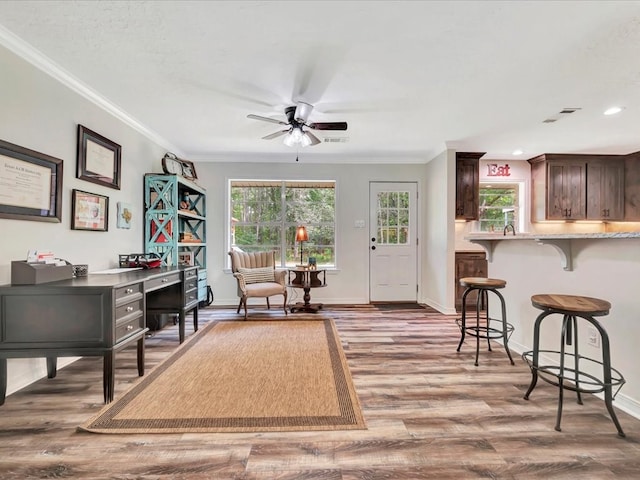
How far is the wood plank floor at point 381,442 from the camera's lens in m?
1.41

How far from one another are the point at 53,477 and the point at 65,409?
2.18ft

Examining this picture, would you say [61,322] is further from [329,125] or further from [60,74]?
[329,125]

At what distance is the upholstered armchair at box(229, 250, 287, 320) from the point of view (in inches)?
158

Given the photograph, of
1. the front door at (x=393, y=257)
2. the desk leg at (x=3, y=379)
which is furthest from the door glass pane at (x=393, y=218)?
the desk leg at (x=3, y=379)

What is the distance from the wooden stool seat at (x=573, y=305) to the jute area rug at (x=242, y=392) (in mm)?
1296

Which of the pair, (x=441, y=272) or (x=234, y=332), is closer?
(x=234, y=332)

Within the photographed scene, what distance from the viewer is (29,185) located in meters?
2.17

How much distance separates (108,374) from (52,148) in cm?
181

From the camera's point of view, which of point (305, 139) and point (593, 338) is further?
point (305, 139)

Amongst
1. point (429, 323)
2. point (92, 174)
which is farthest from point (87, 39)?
point (429, 323)

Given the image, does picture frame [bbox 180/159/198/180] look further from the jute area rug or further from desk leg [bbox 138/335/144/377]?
desk leg [bbox 138/335/144/377]

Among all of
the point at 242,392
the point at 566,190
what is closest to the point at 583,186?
the point at 566,190

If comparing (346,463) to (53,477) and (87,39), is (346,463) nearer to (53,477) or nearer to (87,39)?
(53,477)

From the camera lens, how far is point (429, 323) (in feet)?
12.8
